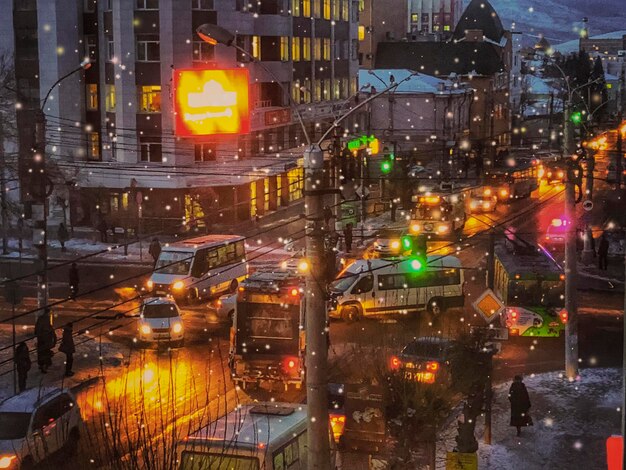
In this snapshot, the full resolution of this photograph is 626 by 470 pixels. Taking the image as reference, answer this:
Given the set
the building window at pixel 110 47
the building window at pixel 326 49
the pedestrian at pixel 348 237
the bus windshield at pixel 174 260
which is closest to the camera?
the bus windshield at pixel 174 260

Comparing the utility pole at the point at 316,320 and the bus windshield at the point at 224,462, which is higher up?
the utility pole at the point at 316,320

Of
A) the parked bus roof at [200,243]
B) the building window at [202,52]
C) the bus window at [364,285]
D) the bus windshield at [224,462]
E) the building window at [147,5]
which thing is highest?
the building window at [147,5]

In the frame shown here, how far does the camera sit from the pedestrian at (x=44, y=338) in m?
23.8

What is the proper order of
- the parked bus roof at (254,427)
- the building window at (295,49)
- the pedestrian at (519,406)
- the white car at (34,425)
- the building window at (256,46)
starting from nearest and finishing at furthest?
1. the parked bus roof at (254,427)
2. the white car at (34,425)
3. the pedestrian at (519,406)
4. the building window at (256,46)
5. the building window at (295,49)

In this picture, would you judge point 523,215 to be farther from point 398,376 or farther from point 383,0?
point 383,0

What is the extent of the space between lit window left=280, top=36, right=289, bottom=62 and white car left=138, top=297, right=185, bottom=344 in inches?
1162

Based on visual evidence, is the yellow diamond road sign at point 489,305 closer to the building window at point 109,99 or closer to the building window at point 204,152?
the building window at point 204,152

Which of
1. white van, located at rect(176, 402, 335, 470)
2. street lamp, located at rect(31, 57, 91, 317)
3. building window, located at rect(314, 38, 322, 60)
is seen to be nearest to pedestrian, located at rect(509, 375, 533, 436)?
white van, located at rect(176, 402, 335, 470)

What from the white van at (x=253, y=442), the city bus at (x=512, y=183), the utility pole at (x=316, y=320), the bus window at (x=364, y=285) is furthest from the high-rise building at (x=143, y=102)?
the utility pole at (x=316, y=320)

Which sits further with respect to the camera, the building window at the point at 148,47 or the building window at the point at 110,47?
the building window at the point at 110,47

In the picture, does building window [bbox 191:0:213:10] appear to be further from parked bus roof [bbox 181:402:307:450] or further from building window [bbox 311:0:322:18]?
parked bus roof [bbox 181:402:307:450]

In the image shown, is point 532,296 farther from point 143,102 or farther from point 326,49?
point 326,49

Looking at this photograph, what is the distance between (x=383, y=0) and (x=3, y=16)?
218 ft

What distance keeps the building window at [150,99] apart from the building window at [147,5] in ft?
11.5
